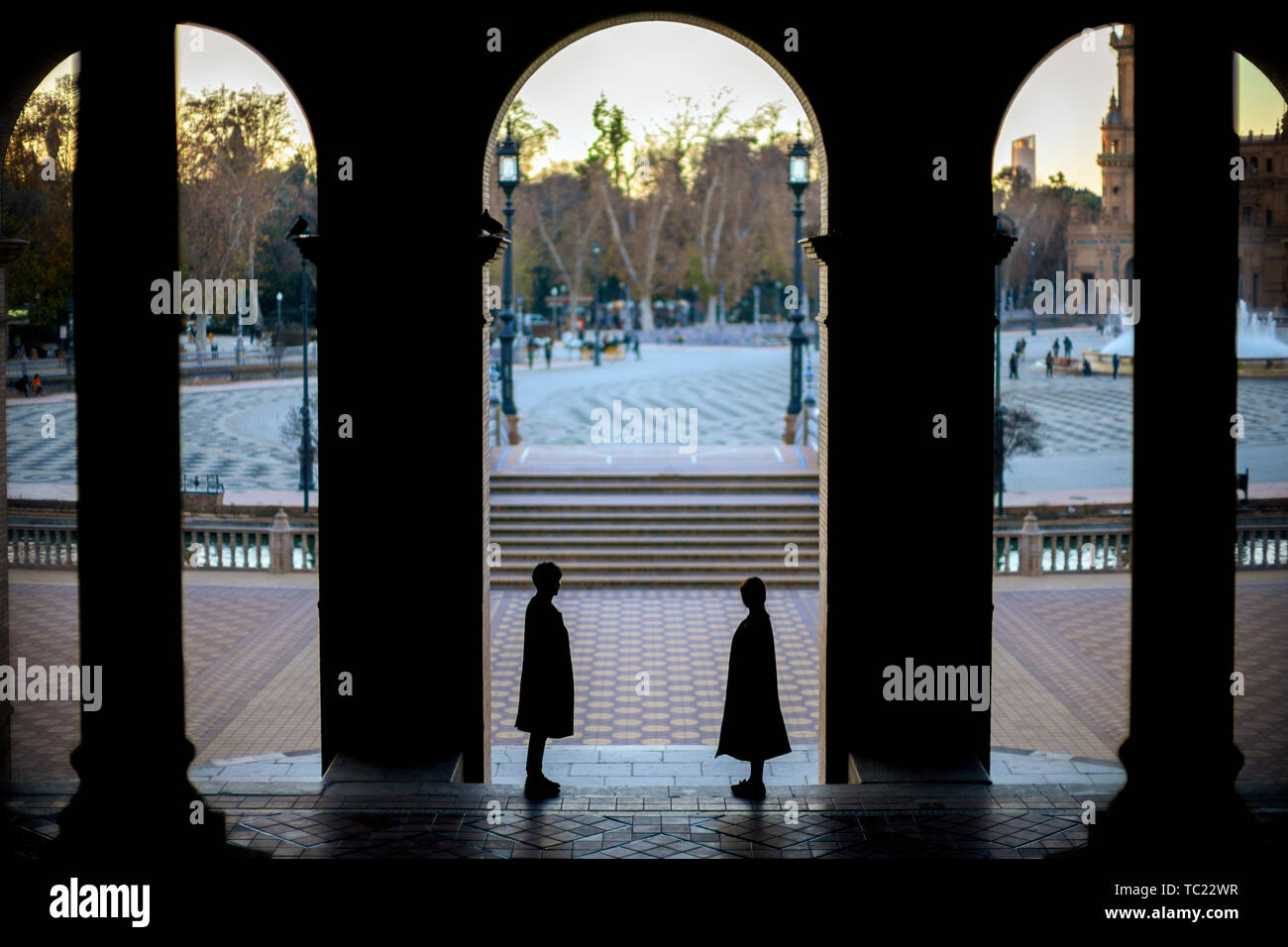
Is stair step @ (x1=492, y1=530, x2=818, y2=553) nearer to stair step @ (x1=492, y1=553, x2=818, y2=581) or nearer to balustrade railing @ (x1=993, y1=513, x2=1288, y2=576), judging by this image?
stair step @ (x1=492, y1=553, x2=818, y2=581)

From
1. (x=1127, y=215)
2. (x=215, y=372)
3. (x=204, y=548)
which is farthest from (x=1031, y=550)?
(x=1127, y=215)

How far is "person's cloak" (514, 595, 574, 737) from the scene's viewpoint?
758 cm

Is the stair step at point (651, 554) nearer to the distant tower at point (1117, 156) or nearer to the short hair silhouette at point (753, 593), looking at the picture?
the short hair silhouette at point (753, 593)

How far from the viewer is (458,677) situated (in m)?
8.34

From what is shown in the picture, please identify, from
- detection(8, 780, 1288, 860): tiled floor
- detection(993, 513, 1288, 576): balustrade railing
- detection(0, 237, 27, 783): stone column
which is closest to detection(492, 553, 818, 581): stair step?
detection(993, 513, 1288, 576): balustrade railing

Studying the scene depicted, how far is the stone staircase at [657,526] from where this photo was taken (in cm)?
1770

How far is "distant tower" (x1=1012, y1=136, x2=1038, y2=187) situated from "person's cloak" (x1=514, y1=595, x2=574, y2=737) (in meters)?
64.4

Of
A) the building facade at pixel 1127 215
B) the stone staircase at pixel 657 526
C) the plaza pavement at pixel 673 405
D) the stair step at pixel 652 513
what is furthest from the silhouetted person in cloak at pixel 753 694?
the building facade at pixel 1127 215

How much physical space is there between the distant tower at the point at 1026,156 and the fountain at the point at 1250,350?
1880 cm

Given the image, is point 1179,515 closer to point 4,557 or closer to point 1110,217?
point 4,557

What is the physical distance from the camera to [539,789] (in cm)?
727
